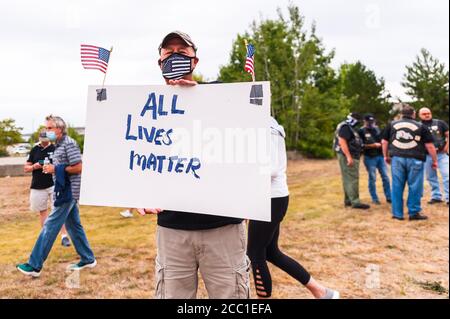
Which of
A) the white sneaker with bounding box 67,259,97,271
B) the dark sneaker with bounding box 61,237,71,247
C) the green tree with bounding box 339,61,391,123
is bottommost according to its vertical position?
the white sneaker with bounding box 67,259,97,271

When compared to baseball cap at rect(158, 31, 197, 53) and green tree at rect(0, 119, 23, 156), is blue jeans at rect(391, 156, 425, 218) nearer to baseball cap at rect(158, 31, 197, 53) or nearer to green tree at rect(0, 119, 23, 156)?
baseball cap at rect(158, 31, 197, 53)

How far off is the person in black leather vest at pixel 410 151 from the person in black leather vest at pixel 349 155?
0.55 metres

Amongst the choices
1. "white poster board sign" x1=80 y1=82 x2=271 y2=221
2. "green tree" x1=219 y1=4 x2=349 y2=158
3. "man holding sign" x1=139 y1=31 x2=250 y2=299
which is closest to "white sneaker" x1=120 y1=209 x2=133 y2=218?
"green tree" x1=219 y1=4 x2=349 y2=158

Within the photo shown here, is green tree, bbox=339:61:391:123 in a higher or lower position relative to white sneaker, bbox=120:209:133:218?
higher

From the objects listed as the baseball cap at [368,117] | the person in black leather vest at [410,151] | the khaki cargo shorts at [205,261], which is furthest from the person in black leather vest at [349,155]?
the khaki cargo shorts at [205,261]

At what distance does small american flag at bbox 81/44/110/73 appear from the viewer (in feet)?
4.83

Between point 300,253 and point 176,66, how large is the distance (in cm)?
316

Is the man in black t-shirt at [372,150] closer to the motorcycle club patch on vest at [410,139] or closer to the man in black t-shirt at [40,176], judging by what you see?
the motorcycle club patch on vest at [410,139]

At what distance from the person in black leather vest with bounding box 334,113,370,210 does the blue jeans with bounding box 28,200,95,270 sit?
387cm

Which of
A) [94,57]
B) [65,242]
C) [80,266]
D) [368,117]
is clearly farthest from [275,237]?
[368,117]

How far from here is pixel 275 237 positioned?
2.55 meters

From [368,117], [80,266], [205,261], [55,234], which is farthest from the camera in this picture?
[368,117]

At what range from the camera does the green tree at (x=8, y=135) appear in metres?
1.69

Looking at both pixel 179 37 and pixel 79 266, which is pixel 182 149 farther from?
pixel 79 266
